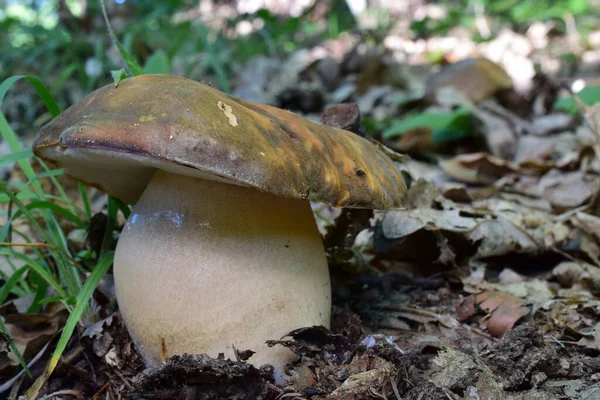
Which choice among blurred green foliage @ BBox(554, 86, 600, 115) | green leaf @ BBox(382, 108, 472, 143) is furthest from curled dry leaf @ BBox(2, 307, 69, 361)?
blurred green foliage @ BBox(554, 86, 600, 115)

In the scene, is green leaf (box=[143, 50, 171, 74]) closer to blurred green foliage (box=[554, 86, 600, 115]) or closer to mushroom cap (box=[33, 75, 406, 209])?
mushroom cap (box=[33, 75, 406, 209])

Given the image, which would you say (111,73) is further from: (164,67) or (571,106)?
(571,106)

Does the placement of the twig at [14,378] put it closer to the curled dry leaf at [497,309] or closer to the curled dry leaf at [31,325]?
the curled dry leaf at [31,325]

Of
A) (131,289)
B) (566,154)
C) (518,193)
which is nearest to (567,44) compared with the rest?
(566,154)

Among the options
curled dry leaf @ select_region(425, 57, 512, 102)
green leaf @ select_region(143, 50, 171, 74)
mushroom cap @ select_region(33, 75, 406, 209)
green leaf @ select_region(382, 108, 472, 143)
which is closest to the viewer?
mushroom cap @ select_region(33, 75, 406, 209)

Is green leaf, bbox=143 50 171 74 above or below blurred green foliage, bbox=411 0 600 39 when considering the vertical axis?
above

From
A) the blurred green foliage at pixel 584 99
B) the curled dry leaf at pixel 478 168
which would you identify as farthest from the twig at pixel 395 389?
the blurred green foliage at pixel 584 99
